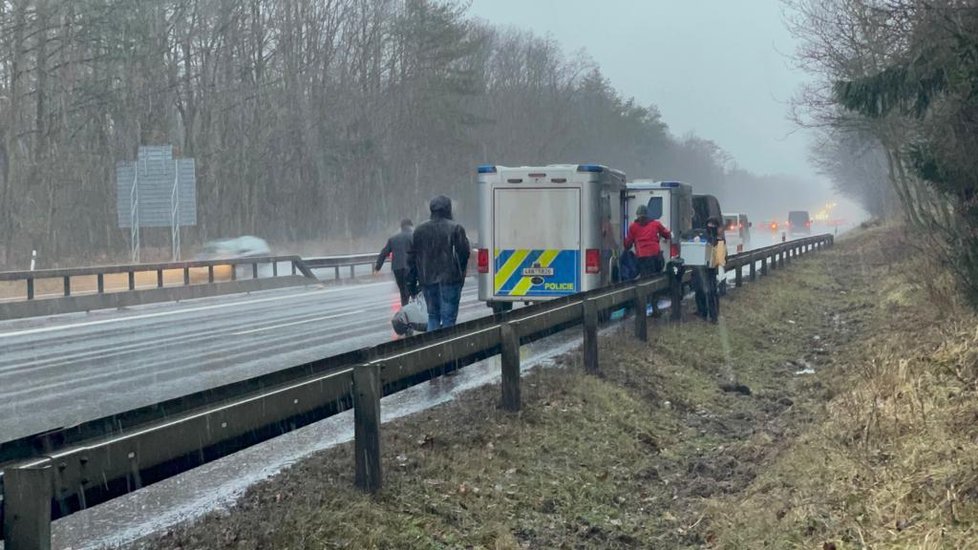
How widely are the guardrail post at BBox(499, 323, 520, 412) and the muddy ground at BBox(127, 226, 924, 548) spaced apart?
0.52ft

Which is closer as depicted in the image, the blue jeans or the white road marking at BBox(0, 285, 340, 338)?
the blue jeans

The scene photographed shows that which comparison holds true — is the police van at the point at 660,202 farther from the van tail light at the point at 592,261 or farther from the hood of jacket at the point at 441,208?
the hood of jacket at the point at 441,208

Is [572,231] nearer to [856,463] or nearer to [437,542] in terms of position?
[856,463]

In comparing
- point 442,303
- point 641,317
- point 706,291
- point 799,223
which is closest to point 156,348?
point 442,303

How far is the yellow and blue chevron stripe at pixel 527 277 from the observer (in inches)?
688

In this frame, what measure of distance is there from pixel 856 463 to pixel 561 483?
6.34 feet

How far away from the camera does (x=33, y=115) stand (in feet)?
155

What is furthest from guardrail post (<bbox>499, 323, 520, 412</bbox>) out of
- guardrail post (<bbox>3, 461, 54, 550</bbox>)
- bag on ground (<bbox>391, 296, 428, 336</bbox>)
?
guardrail post (<bbox>3, 461, 54, 550</bbox>)

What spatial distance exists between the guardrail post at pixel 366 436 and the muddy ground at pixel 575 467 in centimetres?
10

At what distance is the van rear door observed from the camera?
685 inches

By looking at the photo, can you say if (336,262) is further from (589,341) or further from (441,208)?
(589,341)

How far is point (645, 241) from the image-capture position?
1681cm

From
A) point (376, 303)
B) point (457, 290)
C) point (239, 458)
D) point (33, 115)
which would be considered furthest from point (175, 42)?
point (239, 458)

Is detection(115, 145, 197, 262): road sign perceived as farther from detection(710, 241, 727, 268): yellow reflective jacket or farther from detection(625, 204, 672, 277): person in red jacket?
detection(625, 204, 672, 277): person in red jacket
